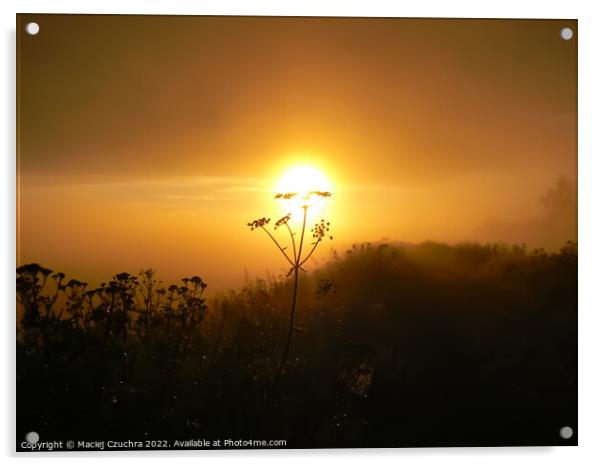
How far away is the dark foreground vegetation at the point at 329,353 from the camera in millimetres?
2564

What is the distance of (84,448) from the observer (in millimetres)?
2562

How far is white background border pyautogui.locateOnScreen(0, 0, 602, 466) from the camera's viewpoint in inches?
101

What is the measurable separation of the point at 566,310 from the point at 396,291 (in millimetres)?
581

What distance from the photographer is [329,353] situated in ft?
8.56

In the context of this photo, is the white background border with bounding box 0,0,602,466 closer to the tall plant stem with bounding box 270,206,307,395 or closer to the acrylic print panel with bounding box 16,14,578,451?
the acrylic print panel with bounding box 16,14,578,451

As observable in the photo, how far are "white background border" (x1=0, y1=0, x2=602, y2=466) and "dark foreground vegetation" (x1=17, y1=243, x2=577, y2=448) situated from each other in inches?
1.9

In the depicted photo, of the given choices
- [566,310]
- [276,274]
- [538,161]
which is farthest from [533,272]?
[276,274]

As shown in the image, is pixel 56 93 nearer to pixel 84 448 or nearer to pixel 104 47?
pixel 104 47

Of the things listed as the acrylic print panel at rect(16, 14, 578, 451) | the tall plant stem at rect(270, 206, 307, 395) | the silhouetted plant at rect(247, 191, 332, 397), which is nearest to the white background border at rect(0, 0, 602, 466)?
the acrylic print panel at rect(16, 14, 578, 451)
